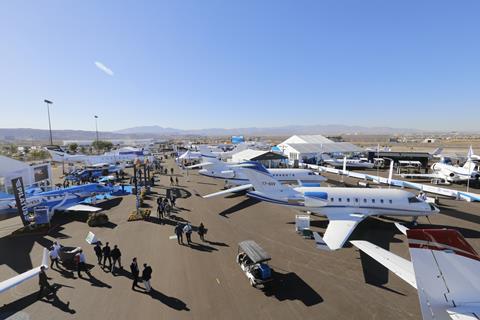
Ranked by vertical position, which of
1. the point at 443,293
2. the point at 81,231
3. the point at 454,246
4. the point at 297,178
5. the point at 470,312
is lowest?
the point at 81,231

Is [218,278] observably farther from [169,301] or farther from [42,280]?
[42,280]

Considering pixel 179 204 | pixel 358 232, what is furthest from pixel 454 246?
pixel 179 204

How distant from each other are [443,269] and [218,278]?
932 centimetres

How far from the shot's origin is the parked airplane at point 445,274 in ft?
15.4

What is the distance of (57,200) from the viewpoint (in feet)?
70.4

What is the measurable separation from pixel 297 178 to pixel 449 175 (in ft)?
74.0

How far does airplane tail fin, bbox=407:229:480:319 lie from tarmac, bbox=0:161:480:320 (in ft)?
17.5

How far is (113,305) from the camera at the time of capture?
9.95 metres

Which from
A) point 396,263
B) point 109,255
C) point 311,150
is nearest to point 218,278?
point 109,255

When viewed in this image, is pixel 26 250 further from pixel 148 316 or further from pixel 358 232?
pixel 358 232

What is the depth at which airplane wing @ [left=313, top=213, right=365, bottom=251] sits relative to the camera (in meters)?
13.1

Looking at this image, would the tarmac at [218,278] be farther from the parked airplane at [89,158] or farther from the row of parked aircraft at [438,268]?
the parked airplane at [89,158]

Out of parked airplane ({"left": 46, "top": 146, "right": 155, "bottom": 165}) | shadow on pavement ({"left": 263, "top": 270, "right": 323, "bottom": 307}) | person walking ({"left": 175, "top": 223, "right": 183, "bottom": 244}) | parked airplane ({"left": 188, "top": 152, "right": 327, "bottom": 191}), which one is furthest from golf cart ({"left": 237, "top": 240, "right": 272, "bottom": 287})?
parked airplane ({"left": 46, "top": 146, "right": 155, "bottom": 165})

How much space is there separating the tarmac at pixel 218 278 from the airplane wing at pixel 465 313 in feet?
16.9
